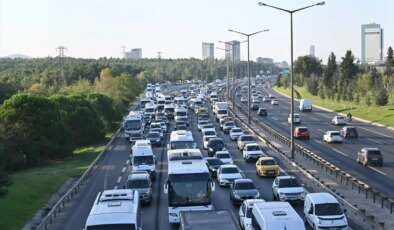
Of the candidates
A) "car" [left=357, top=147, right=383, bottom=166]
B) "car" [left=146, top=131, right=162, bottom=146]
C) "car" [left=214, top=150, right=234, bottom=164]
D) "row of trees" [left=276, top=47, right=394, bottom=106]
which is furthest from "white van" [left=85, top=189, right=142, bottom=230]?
"row of trees" [left=276, top=47, right=394, bottom=106]

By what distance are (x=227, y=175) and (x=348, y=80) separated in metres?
93.5

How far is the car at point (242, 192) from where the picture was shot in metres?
29.0

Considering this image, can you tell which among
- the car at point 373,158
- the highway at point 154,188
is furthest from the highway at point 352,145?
the highway at point 154,188

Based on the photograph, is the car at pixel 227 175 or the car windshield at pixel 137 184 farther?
the car at pixel 227 175

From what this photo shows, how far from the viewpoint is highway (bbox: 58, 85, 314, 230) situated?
27492 millimetres

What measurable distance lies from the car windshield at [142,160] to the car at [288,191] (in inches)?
443

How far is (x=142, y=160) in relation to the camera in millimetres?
39062

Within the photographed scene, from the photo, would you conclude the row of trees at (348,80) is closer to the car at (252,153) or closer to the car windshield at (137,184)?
the car at (252,153)

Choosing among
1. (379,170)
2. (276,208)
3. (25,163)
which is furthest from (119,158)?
(276,208)

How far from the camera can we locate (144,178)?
31.6 metres

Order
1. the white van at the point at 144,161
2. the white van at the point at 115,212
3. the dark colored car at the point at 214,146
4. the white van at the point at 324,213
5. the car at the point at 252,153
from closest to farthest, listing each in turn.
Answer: the white van at the point at 115,212, the white van at the point at 324,213, the white van at the point at 144,161, the car at the point at 252,153, the dark colored car at the point at 214,146

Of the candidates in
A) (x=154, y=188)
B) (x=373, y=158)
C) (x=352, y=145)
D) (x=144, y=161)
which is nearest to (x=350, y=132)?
(x=352, y=145)

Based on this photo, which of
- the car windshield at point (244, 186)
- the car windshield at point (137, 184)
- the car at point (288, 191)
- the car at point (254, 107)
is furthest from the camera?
the car at point (254, 107)

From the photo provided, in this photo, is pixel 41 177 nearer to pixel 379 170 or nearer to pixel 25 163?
pixel 25 163
